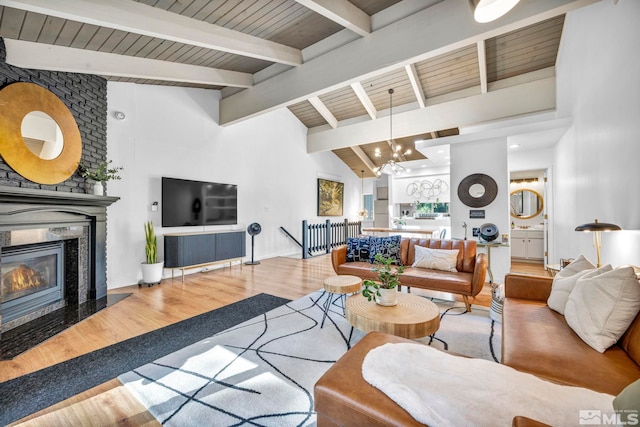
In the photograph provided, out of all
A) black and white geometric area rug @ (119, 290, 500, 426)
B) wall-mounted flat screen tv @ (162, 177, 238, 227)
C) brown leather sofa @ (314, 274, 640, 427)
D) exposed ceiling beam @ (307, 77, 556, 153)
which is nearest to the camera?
brown leather sofa @ (314, 274, 640, 427)

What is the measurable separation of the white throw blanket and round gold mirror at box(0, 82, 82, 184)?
382cm

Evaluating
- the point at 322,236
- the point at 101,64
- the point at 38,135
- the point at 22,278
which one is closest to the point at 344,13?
the point at 101,64

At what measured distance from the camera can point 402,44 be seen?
10.5ft

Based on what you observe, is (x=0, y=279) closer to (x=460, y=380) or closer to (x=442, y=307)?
(x=460, y=380)

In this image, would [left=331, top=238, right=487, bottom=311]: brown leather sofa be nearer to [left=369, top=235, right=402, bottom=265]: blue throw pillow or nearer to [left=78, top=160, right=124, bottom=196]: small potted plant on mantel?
[left=369, top=235, right=402, bottom=265]: blue throw pillow

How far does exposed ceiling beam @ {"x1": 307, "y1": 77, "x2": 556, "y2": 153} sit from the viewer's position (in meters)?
4.62

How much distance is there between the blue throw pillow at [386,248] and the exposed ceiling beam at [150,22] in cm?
303

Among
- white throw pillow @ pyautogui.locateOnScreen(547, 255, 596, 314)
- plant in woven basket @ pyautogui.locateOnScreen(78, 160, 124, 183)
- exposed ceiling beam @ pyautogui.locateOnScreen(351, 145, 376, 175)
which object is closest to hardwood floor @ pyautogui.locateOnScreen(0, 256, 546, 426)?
white throw pillow @ pyautogui.locateOnScreen(547, 255, 596, 314)

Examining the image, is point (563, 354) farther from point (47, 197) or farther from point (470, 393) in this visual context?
point (47, 197)

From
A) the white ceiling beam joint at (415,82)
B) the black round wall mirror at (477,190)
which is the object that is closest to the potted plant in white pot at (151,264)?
the white ceiling beam joint at (415,82)

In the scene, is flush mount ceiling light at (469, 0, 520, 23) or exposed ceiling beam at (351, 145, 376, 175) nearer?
flush mount ceiling light at (469, 0, 520, 23)

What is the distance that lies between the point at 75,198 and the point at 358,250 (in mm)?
3688

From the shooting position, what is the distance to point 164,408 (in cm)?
162

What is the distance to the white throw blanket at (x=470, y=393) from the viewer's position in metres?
A: 0.92
